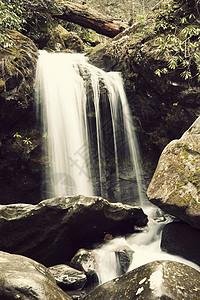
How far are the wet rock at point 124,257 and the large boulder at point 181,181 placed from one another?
1.21 meters

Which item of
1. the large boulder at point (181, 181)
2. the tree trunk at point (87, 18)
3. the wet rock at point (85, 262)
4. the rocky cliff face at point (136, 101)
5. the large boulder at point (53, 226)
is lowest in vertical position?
the wet rock at point (85, 262)

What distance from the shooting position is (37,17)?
9.77m

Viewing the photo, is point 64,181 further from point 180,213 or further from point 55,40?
point 55,40

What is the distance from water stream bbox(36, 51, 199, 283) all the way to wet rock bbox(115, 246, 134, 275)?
8.04 feet

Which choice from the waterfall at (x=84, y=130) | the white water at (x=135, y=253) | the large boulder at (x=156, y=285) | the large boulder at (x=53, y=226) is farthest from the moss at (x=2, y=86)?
the large boulder at (x=156, y=285)

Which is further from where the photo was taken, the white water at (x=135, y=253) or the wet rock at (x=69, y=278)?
the white water at (x=135, y=253)

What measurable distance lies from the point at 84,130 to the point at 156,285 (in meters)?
5.82

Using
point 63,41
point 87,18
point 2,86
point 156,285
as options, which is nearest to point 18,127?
point 2,86

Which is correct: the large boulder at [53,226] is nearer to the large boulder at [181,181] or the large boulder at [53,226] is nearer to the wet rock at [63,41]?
the large boulder at [181,181]

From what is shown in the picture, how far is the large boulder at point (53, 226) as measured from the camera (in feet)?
13.2

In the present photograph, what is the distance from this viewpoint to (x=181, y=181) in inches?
145

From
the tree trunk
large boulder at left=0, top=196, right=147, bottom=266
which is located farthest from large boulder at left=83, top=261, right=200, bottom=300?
the tree trunk

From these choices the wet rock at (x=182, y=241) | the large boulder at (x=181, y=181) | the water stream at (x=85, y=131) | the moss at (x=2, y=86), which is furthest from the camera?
the water stream at (x=85, y=131)

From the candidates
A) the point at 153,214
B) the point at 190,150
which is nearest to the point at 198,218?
the point at 190,150
